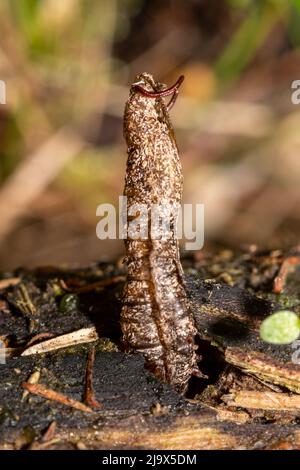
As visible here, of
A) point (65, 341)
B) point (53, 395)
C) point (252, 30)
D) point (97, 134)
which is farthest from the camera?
point (97, 134)

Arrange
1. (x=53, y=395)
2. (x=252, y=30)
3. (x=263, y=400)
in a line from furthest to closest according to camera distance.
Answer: (x=252, y=30) < (x=263, y=400) < (x=53, y=395)

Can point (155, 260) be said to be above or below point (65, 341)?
above

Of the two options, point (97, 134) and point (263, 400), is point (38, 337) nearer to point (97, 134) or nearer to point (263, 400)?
point (263, 400)

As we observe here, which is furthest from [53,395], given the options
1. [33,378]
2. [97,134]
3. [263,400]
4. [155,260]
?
[97,134]

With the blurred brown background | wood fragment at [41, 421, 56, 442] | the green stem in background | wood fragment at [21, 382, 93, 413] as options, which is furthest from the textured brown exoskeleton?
the green stem in background

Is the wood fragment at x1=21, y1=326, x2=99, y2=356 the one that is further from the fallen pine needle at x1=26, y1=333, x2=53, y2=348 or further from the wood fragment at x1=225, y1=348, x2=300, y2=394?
the wood fragment at x1=225, y1=348, x2=300, y2=394

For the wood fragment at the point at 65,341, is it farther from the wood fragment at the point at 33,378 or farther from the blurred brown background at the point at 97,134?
the blurred brown background at the point at 97,134

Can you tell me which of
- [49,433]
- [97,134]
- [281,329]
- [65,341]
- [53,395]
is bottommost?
[49,433]

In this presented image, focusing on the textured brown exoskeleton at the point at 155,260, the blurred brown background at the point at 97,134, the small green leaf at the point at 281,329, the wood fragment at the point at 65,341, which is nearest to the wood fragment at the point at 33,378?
the wood fragment at the point at 65,341
